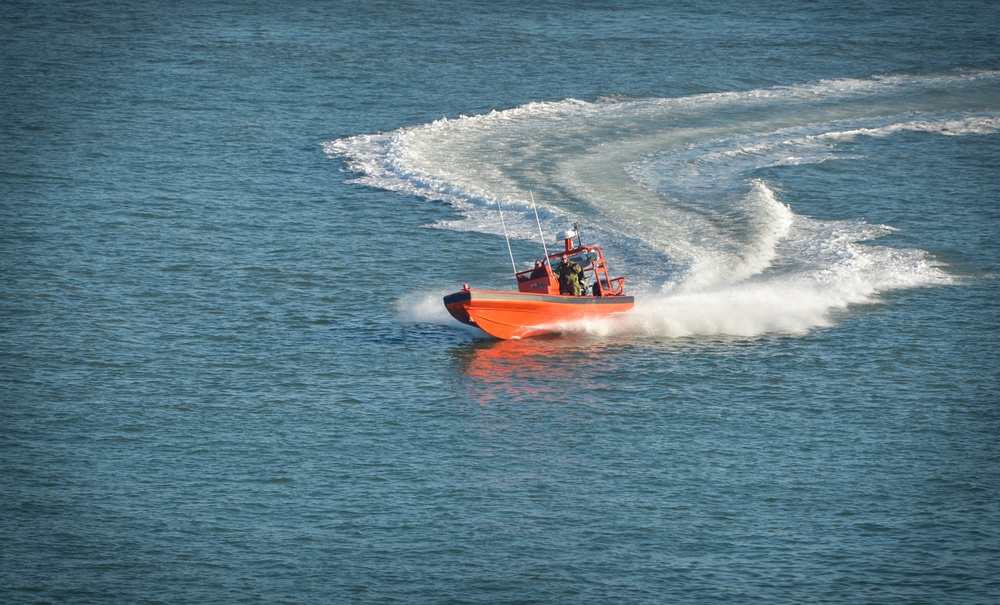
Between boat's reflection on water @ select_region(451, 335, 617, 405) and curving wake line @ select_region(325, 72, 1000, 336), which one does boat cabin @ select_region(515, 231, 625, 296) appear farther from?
boat's reflection on water @ select_region(451, 335, 617, 405)

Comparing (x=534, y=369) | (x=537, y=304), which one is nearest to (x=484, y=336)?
(x=537, y=304)

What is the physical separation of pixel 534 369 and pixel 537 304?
214 cm

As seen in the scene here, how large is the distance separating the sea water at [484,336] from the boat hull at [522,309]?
0.58 metres

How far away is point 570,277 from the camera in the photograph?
3497 cm

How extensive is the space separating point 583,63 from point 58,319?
4087 centimetres

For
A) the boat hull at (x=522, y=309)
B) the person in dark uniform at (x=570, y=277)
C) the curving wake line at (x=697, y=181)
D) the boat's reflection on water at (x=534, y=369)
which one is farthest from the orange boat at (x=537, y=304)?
the curving wake line at (x=697, y=181)

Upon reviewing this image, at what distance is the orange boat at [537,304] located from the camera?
110ft

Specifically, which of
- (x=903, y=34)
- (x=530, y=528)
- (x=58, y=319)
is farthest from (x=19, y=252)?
(x=903, y=34)

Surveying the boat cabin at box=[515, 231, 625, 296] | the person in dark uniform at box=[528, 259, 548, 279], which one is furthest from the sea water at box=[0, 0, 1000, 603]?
the person in dark uniform at box=[528, 259, 548, 279]

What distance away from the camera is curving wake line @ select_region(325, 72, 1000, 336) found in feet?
125

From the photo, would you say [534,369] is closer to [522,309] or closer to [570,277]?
[522,309]

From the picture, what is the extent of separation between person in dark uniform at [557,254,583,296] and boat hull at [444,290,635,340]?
555 mm

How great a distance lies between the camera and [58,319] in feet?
120

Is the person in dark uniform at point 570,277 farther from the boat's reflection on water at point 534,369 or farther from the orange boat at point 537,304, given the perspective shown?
the boat's reflection on water at point 534,369
